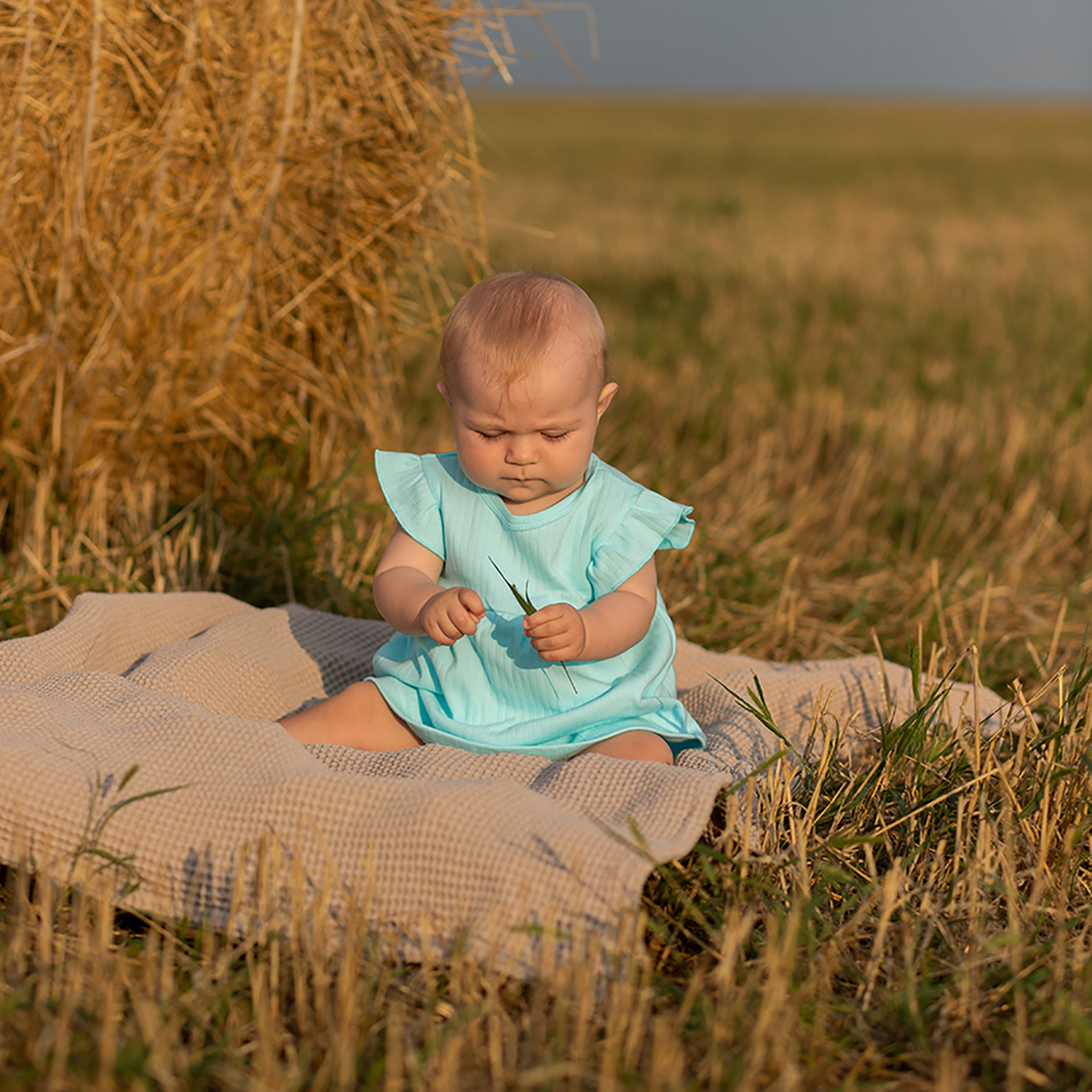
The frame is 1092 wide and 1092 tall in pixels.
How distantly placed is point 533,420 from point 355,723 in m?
0.74

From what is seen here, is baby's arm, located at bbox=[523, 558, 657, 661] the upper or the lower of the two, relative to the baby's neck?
lower

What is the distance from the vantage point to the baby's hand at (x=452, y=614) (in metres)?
2.26

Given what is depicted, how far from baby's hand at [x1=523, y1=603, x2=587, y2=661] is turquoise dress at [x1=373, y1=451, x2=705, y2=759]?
9.5 inches

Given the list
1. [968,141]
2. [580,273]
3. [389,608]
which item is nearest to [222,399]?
[389,608]

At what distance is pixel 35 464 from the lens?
11.7ft

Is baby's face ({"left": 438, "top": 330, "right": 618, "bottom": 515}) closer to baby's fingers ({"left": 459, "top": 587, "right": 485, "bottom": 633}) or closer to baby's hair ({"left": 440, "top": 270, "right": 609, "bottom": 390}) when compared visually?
baby's hair ({"left": 440, "top": 270, "right": 609, "bottom": 390})

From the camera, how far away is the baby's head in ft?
7.41

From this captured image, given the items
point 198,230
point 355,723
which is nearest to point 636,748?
point 355,723

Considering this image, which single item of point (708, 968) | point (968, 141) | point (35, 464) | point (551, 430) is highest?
point (968, 141)

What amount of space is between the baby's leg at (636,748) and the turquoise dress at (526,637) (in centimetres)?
2

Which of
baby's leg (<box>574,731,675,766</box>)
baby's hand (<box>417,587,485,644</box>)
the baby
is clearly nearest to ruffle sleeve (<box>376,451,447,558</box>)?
the baby

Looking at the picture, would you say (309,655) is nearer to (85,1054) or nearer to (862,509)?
(85,1054)

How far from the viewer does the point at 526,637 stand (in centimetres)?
248

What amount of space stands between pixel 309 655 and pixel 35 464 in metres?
1.19
